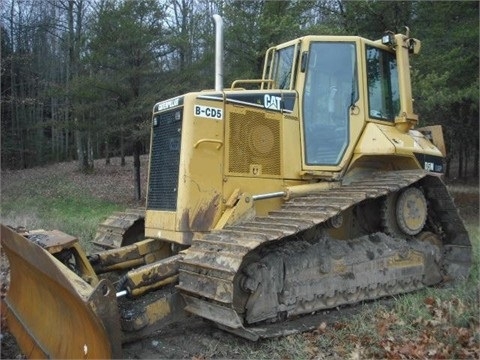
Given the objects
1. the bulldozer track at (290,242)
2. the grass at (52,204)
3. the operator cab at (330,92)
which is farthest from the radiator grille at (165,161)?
the grass at (52,204)

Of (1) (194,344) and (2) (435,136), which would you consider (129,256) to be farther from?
(2) (435,136)

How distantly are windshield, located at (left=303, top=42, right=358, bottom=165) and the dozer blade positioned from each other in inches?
116

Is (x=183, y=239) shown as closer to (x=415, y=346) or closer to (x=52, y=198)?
(x=415, y=346)

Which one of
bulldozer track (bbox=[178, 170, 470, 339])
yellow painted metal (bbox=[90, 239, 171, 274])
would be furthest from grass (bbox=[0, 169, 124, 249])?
bulldozer track (bbox=[178, 170, 470, 339])

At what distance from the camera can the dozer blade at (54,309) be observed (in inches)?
153

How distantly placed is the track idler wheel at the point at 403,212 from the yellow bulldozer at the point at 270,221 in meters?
0.01

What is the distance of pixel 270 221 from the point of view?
5.05m

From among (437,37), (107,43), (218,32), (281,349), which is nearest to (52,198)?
(107,43)

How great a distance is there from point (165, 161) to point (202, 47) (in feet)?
46.3

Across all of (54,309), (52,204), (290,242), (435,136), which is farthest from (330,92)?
(52,204)

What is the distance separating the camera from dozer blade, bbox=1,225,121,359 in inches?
153

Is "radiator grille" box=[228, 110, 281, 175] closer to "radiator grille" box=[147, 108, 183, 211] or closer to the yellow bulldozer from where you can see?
the yellow bulldozer

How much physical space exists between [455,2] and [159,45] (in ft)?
32.6

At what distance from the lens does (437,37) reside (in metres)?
16.0
